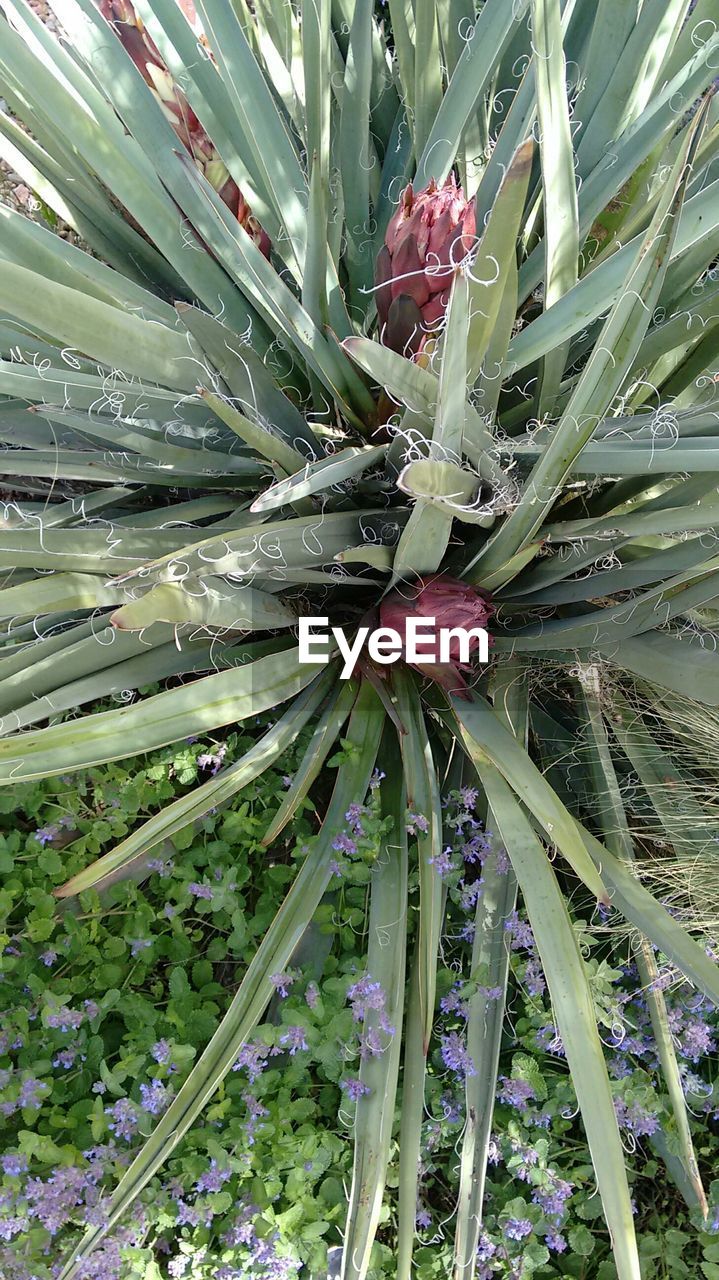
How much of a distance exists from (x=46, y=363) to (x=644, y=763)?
1.04 m

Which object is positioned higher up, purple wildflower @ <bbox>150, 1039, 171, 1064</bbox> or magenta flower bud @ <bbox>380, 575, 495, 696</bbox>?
magenta flower bud @ <bbox>380, 575, 495, 696</bbox>

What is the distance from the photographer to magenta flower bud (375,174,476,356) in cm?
97

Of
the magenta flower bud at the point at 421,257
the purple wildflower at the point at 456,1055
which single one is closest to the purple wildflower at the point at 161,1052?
the purple wildflower at the point at 456,1055

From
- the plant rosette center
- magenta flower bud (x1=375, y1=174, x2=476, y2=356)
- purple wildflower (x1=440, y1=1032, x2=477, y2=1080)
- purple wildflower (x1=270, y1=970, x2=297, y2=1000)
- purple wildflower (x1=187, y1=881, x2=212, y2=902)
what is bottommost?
purple wildflower (x1=440, y1=1032, x2=477, y2=1080)

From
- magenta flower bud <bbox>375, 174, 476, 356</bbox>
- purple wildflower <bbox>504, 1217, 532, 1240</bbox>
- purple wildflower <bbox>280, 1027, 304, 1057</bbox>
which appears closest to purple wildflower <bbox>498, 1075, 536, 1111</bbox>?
purple wildflower <bbox>504, 1217, 532, 1240</bbox>

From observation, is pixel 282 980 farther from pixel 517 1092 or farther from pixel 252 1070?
pixel 517 1092

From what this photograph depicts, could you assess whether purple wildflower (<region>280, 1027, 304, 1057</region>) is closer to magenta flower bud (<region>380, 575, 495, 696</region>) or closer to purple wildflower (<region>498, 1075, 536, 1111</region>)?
purple wildflower (<region>498, 1075, 536, 1111</region>)

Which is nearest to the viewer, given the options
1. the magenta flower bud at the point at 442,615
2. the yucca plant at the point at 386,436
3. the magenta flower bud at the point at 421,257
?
the yucca plant at the point at 386,436

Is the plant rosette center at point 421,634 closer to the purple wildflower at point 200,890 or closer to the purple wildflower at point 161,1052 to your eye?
the purple wildflower at point 200,890

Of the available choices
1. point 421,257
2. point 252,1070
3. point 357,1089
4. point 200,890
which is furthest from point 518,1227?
point 421,257

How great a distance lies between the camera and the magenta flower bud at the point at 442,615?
3.52ft

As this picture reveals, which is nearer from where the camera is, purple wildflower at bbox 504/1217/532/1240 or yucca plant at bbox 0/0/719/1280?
yucca plant at bbox 0/0/719/1280

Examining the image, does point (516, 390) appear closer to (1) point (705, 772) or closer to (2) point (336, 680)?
(2) point (336, 680)

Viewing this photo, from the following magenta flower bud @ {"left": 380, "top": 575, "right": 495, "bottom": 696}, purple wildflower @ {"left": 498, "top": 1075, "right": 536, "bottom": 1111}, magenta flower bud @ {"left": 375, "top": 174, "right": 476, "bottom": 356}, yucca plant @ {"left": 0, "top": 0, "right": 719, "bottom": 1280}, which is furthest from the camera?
purple wildflower @ {"left": 498, "top": 1075, "right": 536, "bottom": 1111}
